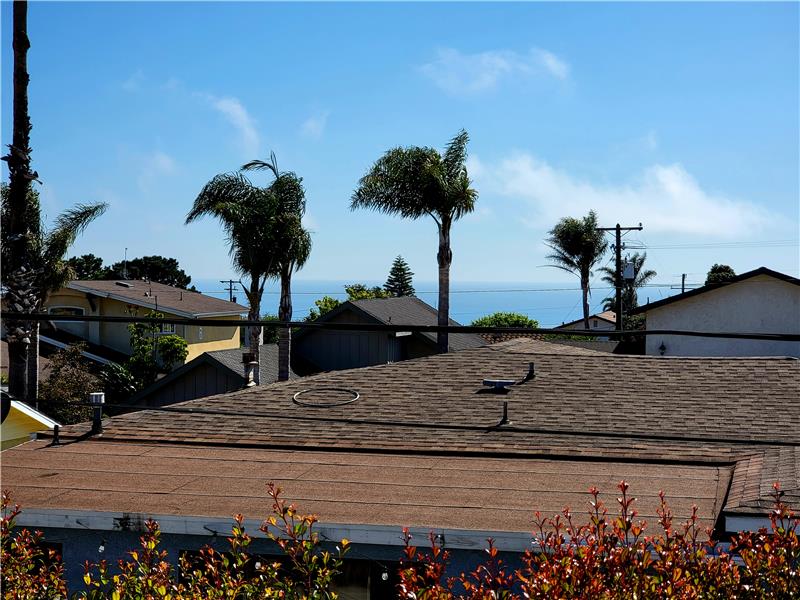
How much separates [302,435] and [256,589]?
7.51 m

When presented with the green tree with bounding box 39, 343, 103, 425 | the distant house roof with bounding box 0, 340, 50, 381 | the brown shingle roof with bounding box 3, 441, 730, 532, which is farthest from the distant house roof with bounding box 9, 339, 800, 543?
the distant house roof with bounding box 0, 340, 50, 381

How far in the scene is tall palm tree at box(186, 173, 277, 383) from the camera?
30719mm

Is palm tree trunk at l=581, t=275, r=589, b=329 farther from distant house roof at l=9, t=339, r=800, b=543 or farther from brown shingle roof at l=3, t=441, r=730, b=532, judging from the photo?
brown shingle roof at l=3, t=441, r=730, b=532

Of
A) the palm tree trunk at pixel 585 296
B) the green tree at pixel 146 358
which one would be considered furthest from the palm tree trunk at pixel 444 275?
the palm tree trunk at pixel 585 296

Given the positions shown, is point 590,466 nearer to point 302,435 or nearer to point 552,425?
point 552,425

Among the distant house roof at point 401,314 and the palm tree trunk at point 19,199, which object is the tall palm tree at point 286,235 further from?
the palm tree trunk at point 19,199

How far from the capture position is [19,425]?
11.9 metres

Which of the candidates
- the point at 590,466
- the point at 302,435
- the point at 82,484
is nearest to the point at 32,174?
the point at 302,435

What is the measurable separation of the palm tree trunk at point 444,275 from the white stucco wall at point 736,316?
7042 millimetres

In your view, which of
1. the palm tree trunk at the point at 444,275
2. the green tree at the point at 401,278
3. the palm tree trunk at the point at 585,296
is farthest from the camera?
the green tree at the point at 401,278

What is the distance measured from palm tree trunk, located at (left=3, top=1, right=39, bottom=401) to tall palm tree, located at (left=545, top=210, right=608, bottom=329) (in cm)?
4019

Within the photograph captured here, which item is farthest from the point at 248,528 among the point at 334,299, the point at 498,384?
the point at 334,299

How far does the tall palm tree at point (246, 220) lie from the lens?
101ft

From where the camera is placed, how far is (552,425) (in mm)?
12031
